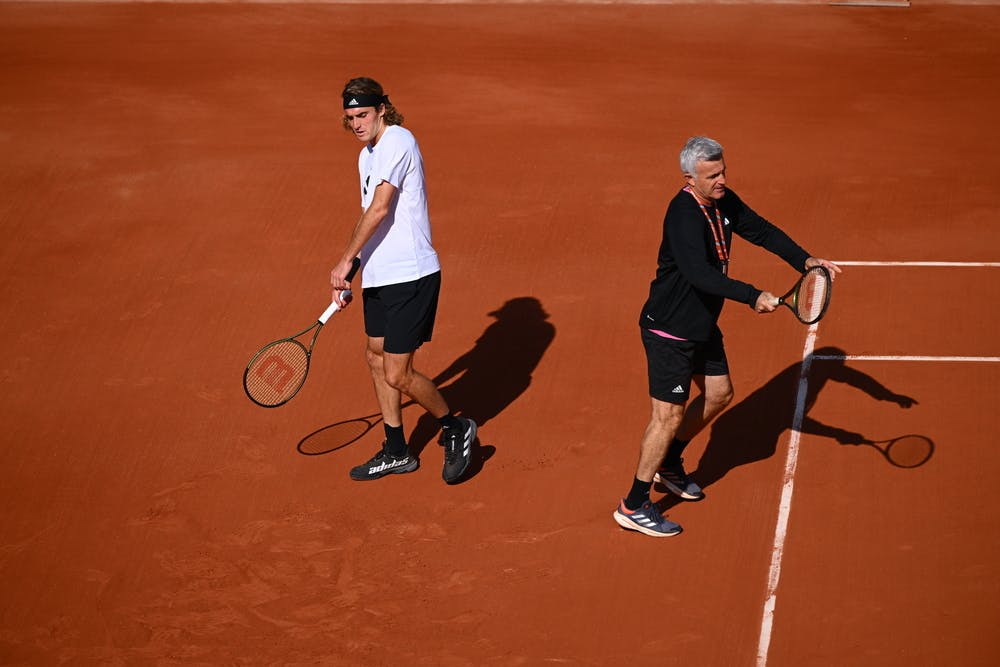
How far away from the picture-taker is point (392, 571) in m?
6.98

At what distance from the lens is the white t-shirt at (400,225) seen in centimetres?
709

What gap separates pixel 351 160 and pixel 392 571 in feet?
21.0

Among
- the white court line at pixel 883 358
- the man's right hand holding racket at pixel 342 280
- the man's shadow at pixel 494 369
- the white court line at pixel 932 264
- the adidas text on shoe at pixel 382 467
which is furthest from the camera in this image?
the white court line at pixel 932 264

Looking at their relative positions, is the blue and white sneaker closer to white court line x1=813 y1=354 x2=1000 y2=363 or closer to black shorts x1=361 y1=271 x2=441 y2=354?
black shorts x1=361 y1=271 x2=441 y2=354

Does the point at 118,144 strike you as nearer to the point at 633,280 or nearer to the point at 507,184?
the point at 507,184

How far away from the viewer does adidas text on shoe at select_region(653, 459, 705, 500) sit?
7.46 m

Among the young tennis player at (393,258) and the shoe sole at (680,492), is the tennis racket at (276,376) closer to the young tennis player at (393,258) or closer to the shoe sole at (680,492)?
the young tennis player at (393,258)

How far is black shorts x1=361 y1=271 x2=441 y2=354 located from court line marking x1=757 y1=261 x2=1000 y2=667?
2424 millimetres

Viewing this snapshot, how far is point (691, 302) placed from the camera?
6680 millimetres

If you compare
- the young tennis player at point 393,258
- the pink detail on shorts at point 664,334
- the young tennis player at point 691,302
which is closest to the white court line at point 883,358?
the young tennis player at point 691,302

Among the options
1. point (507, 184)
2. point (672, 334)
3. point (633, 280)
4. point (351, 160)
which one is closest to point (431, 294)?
point (672, 334)

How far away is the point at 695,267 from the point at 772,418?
2.17 meters

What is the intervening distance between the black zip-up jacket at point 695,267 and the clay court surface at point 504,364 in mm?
1338

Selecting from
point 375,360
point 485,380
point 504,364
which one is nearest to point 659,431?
point 375,360
